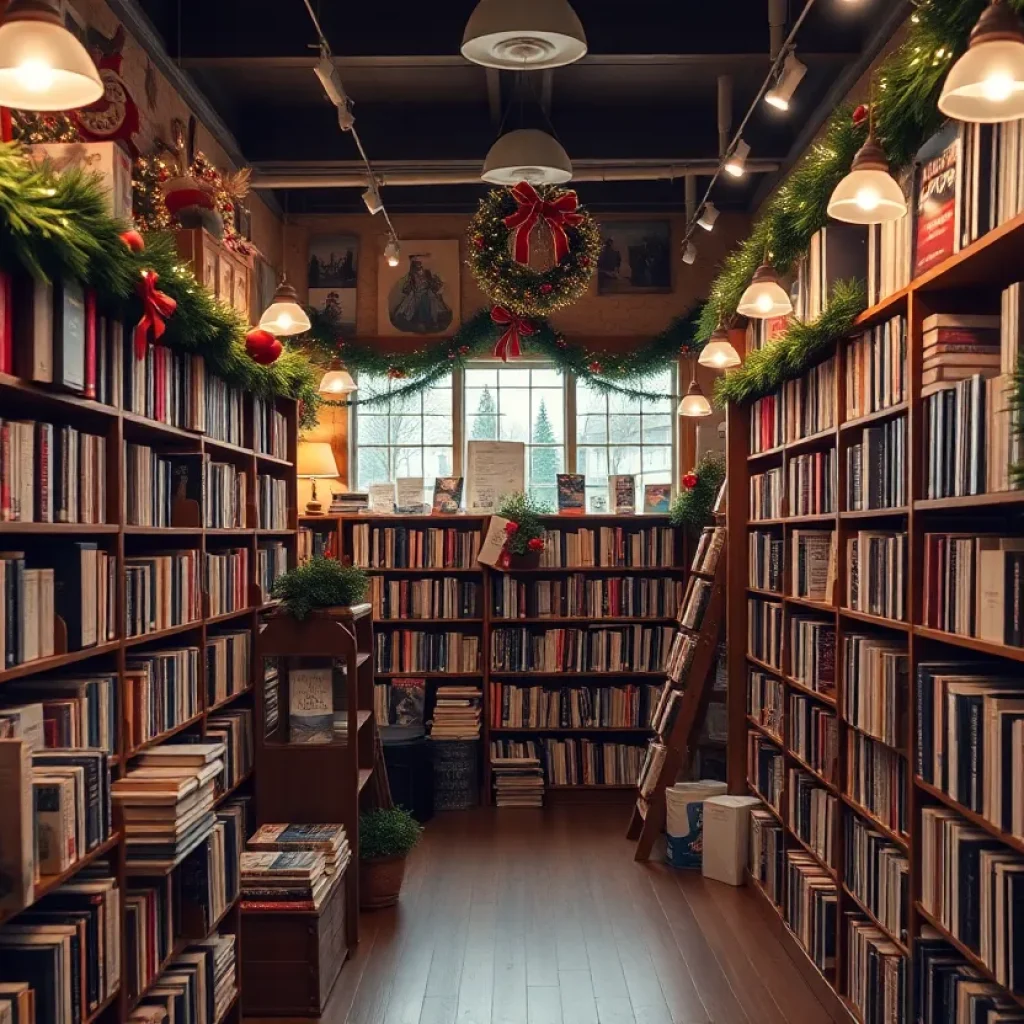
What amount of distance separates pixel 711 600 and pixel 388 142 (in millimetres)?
3530

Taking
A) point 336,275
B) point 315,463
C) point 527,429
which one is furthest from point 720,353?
point 336,275

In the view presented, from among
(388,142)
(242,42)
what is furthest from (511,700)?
(242,42)

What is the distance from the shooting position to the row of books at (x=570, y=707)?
7742mm

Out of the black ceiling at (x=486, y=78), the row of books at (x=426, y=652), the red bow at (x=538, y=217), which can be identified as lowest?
the row of books at (x=426, y=652)

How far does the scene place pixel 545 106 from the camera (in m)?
6.87

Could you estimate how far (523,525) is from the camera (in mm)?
7621

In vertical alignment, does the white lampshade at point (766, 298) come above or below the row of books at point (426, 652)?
above

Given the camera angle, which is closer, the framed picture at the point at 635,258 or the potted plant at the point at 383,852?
the potted plant at the point at 383,852

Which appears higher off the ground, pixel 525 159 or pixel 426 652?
pixel 525 159

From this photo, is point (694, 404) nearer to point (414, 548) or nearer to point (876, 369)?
point (414, 548)

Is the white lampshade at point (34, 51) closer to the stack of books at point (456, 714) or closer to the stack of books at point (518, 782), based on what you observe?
the stack of books at point (456, 714)

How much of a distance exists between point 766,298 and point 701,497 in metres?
3.40

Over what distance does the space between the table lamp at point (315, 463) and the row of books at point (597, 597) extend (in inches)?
53.3

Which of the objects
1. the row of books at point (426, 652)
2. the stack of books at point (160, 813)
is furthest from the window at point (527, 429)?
the stack of books at point (160, 813)
